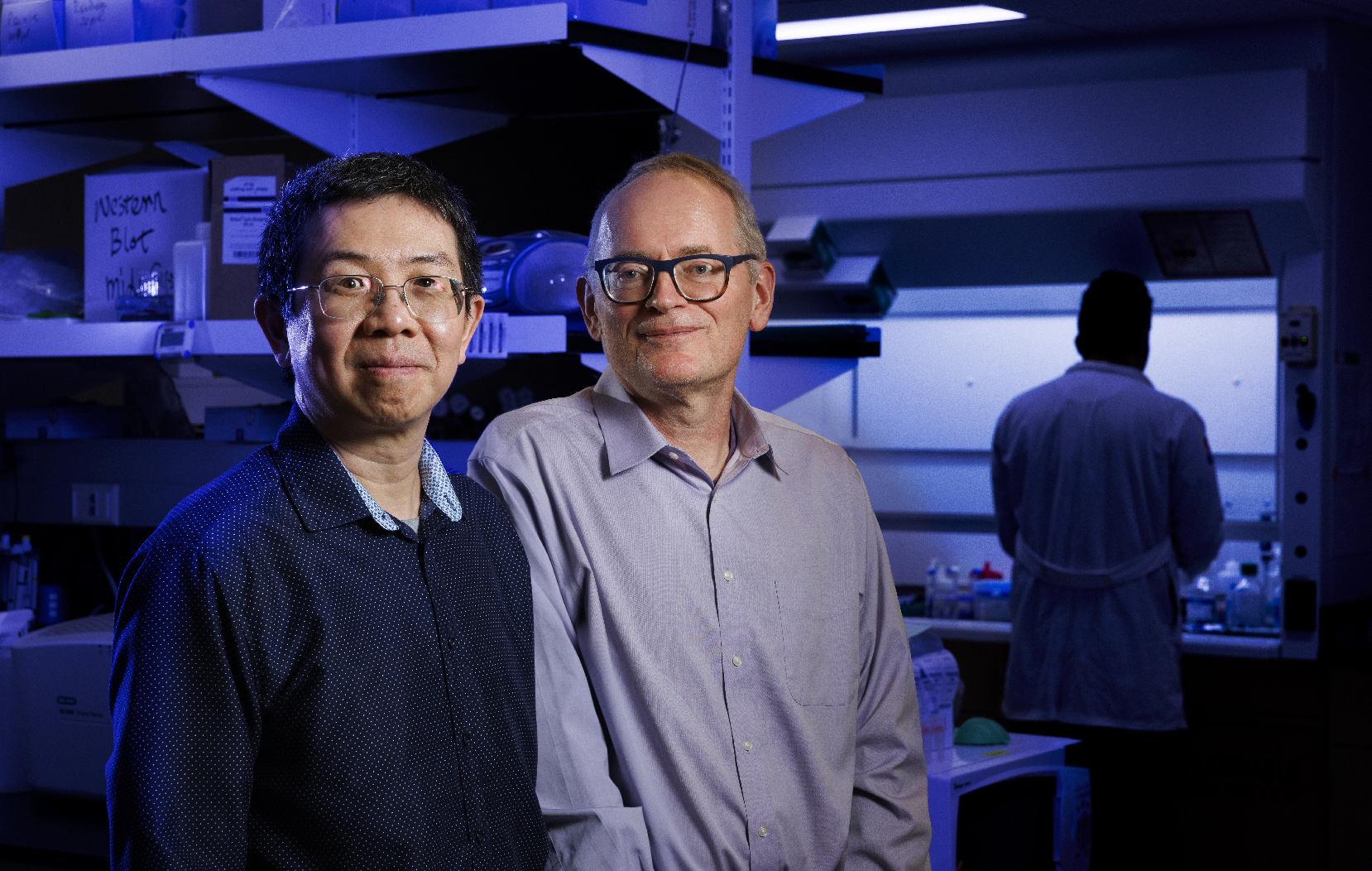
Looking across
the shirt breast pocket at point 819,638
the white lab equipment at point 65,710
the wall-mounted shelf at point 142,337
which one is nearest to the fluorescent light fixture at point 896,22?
the wall-mounted shelf at point 142,337

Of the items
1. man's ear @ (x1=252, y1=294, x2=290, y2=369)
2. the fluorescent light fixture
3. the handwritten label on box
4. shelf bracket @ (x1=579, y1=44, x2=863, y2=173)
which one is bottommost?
man's ear @ (x1=252, y1=294, x2=290, y2=369)

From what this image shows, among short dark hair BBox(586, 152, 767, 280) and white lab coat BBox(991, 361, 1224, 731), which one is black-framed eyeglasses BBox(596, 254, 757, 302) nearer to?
short dark hair BBox(586, 152, 767, 280)

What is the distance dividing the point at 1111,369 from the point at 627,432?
2282 mm

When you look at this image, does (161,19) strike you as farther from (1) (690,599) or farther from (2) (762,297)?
(1) (690,599)

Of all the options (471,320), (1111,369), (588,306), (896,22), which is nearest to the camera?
(471,320)

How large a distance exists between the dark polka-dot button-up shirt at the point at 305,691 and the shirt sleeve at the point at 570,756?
0.11 m

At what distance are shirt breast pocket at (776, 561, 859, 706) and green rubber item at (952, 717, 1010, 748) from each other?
104 centimetres

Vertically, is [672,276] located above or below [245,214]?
below

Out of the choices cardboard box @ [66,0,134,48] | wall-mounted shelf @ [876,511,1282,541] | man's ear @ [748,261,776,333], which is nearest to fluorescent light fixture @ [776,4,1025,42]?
wall-mounted shelf @ [876,511,1282,541]

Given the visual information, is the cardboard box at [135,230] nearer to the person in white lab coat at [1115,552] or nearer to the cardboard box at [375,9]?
the cardboard box at [375,9]

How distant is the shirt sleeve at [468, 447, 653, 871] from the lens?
1.40 m

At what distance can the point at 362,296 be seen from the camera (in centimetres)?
120

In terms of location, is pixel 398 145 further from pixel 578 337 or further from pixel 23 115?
pixel 23 115

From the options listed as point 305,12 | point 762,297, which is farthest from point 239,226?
point 762,297
